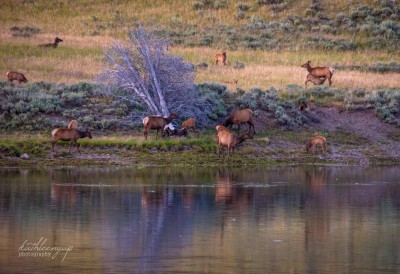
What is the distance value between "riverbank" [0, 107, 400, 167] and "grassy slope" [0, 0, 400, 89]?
6.20m

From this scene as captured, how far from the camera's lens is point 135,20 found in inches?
2314

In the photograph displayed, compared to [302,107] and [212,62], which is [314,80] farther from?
[212,62]

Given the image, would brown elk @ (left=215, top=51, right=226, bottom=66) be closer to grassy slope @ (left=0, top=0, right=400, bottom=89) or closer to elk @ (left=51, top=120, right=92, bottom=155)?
grassy slope @ (left=0, top=0, right=400, bottom=89)

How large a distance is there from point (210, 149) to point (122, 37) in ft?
78.5

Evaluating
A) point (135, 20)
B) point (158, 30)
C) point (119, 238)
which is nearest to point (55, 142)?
point (119, 238)

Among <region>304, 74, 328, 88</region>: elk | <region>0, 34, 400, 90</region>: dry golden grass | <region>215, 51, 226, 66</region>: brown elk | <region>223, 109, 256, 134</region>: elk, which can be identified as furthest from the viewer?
<region>215, 51, 226, 66</region>: brown elk

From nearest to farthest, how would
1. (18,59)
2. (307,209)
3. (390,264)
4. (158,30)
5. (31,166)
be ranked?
(390,264) < (307,209) < (31,166) < (18,59) < (158,30)

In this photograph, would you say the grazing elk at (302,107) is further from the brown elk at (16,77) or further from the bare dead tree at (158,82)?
the brown elk at (16,77)

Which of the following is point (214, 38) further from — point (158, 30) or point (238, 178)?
point (238, 178)

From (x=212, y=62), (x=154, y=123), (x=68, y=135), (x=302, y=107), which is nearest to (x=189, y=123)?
(x=154, y=123)

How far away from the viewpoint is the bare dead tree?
112ft

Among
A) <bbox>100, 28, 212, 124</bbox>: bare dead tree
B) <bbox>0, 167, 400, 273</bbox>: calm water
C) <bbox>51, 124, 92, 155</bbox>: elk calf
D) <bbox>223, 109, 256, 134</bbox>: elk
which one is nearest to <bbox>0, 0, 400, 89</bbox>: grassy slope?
<bbox>100, 28, 212, 124</bbox>: bare dead tree

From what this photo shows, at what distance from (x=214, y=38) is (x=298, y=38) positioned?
16.1 ft

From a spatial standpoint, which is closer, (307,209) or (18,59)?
(307,209)
